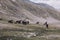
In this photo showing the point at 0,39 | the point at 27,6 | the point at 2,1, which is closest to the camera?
the point at 0,39

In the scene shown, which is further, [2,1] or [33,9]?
[33,9]

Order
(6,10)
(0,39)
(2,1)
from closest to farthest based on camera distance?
(0,39) < (6,10) < (2,1)

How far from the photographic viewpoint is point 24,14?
16250cm

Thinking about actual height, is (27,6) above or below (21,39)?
above

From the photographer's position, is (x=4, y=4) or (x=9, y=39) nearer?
(x=9, y=39)

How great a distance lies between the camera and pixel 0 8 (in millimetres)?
145750

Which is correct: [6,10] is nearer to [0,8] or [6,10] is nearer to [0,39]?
[0,8]

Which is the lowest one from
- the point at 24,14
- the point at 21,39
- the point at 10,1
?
the point at 21,39

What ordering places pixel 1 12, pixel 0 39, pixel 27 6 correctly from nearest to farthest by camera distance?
pixel 0 39 → pixel 1 12 → pixel 27 6

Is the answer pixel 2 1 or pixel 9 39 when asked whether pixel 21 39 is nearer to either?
pixel 9 39

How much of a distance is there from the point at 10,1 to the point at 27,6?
2528 cm

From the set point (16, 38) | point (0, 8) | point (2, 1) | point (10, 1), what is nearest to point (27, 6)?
point (10, 1)

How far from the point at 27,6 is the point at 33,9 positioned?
599 centimetres

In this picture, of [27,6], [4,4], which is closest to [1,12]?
[4,4]
